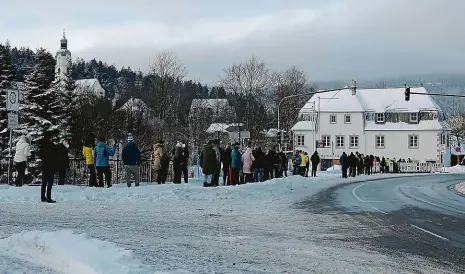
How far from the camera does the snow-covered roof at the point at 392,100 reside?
8988 centimetres

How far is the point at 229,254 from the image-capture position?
9.45 m

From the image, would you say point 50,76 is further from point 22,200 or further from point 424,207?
point 424,207

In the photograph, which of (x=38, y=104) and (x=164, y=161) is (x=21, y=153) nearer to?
(x=164, y=161)

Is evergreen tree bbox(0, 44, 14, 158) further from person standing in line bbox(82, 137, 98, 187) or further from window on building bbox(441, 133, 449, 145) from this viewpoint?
window on building bbox(441, 133, 449, 145)

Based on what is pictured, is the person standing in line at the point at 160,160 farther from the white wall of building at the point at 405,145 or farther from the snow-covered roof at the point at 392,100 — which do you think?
the snow-covered roof at the point at 392,100

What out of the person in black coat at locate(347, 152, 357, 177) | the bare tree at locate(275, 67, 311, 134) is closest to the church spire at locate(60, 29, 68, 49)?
the bare tree at locate(275, 67, 311, 134)

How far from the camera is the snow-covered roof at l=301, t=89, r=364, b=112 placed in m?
90.8

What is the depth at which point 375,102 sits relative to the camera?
93188mm

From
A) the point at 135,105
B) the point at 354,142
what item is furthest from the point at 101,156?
the point at 354,142

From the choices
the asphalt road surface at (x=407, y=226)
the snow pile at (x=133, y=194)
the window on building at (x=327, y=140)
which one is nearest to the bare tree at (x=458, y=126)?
the window on building at (x=327, y=140)

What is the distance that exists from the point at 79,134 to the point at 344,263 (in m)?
37.9

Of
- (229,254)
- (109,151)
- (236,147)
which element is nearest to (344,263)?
(229,254)

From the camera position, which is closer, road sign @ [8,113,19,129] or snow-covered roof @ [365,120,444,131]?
road sign @ [8,113,19,129]

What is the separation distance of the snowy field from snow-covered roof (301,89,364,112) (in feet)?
240
